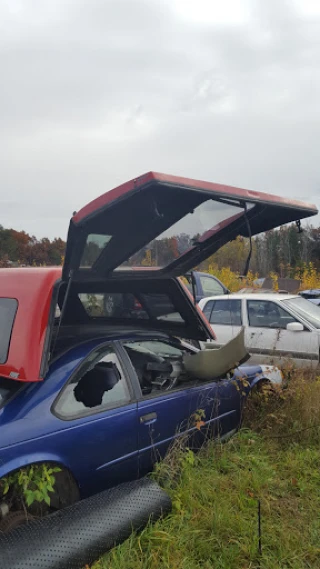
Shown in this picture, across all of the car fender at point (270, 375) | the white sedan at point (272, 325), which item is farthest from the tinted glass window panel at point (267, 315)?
the car fender at point (270, 375)

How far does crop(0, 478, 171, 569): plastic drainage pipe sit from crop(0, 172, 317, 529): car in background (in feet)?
0.85

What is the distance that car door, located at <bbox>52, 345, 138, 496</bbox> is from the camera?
2947 mm

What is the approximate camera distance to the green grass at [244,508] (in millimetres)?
2670

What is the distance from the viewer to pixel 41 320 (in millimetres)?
3137

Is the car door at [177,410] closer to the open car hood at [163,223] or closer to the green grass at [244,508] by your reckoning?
the green grass at [244,508]

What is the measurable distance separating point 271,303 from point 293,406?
3102 millimetres

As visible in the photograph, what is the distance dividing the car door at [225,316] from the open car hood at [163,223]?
3.94 meters

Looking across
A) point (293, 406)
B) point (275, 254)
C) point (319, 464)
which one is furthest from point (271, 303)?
point (275, 254)

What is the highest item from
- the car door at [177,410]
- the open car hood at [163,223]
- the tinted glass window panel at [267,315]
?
the open car hood at [163,223]

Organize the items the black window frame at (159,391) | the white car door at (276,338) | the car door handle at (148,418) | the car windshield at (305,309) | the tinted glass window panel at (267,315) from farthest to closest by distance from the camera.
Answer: the tinted glass window panel at (267,315), the car windshield at (305,309), the white car door at (276,338), the black window frame at (159,391), the car door handle at (148,418)

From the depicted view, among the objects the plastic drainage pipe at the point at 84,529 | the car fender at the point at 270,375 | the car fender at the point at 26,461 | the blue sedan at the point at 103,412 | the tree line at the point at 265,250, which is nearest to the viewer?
the plastic drainage pipe at the point at 84,529

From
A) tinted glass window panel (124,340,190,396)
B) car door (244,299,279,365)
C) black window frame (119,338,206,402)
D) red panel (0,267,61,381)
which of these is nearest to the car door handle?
black window frame (119,338,206,402)

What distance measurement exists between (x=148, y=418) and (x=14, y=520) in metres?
1.17

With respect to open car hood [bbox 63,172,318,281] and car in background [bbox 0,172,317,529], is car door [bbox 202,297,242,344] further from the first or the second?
open car hood [bbox 63,172,318,281]
